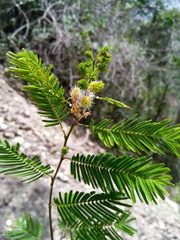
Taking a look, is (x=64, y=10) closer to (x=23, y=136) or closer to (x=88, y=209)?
(x=23, y=136)

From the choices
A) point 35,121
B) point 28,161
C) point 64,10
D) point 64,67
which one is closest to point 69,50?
point 64,67

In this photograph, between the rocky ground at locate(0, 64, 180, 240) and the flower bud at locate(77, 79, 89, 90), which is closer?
the flower bud at locate(77, 79, 89, 90)

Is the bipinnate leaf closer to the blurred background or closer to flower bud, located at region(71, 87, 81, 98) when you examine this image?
flower bud, located at region(71, 87, 81, 98)

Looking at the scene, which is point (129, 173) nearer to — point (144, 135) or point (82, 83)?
point (144, 135)

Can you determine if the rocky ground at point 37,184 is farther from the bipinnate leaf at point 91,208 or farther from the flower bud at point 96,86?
the flower bud at point 96,86

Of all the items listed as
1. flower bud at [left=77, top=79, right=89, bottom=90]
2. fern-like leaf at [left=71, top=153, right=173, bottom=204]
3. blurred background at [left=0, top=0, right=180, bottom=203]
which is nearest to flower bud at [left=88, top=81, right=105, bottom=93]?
flower bud at [left=77, top=79, right=89, bottom=90]

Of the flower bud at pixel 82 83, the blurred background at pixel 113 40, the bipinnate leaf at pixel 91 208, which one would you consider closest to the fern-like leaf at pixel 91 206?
the bipinnate leaf at pixel 91 208

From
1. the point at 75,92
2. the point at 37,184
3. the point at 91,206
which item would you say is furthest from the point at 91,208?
the point at 37,184
